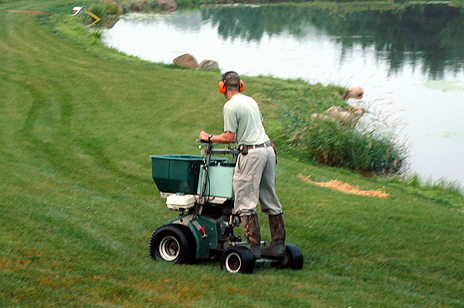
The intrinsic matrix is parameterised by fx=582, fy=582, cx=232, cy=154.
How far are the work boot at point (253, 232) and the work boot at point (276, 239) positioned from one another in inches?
6.9

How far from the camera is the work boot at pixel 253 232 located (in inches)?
223

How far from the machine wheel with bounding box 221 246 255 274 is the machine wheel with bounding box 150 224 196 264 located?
387 mm

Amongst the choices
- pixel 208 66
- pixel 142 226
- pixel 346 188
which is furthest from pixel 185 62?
pixel 142 226

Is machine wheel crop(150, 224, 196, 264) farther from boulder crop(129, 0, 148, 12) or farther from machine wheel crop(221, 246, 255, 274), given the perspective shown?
boulder crop(129, 0, 148, 12)

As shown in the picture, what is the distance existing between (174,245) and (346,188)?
5.62 m

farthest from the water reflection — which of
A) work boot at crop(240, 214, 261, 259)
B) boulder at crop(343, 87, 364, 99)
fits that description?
work boot at crop(240, 214, 261, 259)

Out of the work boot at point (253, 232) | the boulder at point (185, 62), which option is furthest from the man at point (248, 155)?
the boulder at point (185, 62)

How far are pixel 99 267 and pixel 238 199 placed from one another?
144cm

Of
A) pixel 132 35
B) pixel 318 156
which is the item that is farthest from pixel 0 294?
pixel 132 35

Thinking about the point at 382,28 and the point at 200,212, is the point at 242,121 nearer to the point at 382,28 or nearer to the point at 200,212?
the point at 200,212

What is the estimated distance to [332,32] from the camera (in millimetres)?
35594

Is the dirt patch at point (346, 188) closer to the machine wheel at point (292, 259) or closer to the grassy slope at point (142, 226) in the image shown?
the grassy slope at point (142, 226)

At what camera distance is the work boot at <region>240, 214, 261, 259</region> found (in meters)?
5.68

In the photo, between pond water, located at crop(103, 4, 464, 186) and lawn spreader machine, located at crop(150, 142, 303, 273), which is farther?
pond water, located at crop(103, 4, 464, 186)
